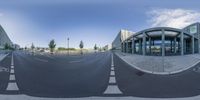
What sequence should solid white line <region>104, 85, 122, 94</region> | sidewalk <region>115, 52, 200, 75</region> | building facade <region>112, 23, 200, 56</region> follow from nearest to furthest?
solid white line <region>104, 85, 122, 94</region> < sidewalk <region>115, 52, 200, 75</region> < building facade <region>112, 23, 200, 56</region>

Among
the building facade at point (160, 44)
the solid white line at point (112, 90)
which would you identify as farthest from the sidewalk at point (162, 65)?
the building facade at point (160, 44)

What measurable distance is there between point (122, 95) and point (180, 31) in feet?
144

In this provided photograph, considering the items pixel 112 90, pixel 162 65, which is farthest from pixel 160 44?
pixel 112 90

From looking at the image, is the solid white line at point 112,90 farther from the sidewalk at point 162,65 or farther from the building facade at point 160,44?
the building facade at point 160,44

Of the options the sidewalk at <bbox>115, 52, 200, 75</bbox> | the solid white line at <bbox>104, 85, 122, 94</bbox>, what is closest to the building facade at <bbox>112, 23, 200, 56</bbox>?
the sidewalk at <bbox>115, 52, 200, 75</bbox>

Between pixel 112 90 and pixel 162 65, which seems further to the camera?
pixel 162 65

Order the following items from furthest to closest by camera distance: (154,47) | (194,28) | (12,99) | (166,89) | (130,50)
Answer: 1. (194,28)
2. (130,50)
3. (154,47)
4. (166,89)
5. (12,99)

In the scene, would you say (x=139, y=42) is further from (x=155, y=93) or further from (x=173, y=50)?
(x=155, y=93)

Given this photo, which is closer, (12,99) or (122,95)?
(12,99)

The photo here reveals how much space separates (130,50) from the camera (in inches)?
2554

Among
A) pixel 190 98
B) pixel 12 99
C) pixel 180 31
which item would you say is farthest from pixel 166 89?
pixel 180 31

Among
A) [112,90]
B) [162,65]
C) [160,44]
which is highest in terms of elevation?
[160,44]

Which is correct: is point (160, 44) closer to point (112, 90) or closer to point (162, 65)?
point (162, 65)

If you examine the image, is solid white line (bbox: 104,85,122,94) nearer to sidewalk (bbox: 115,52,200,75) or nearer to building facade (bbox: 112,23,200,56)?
sidewalk (bbox: 115,52,200,75)
